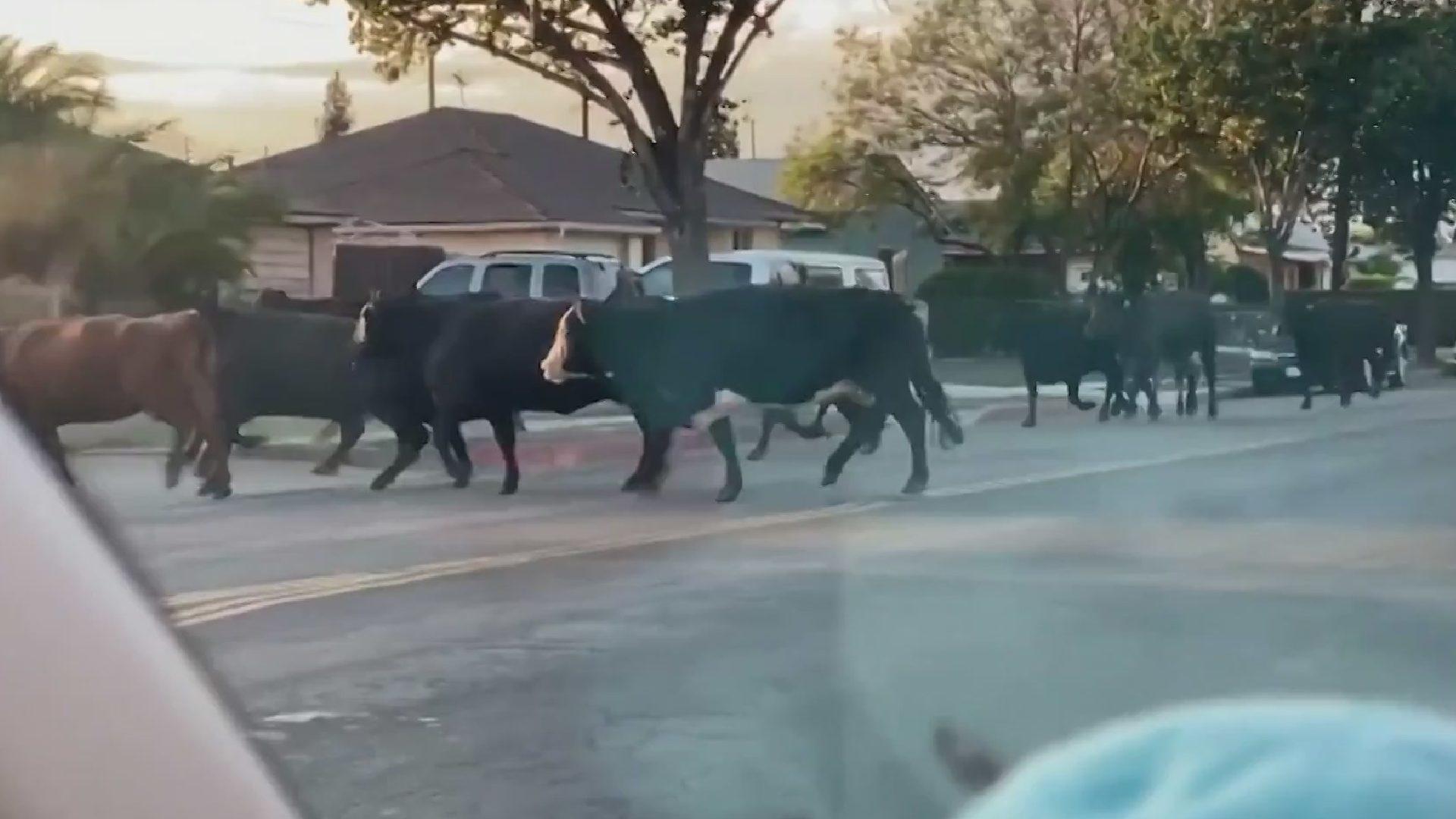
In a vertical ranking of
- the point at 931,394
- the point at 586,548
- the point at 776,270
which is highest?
the point at 776,270

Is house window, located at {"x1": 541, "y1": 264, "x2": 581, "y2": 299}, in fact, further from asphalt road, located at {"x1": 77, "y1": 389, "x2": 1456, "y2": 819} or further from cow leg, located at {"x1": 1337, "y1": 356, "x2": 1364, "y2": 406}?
cow leg, located at {"x1": 1337, "y1": 356, "x2": 1364, "y2": 406}

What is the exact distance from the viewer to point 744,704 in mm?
3225

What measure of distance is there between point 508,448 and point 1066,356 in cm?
101

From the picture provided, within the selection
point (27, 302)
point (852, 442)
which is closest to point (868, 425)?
point (852, 442)

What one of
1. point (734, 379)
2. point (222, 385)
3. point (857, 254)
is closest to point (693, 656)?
point (734, 379)

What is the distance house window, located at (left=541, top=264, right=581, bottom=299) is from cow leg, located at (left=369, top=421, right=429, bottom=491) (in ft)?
0.93

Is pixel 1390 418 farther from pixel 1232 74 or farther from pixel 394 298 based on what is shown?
pixel 394 298

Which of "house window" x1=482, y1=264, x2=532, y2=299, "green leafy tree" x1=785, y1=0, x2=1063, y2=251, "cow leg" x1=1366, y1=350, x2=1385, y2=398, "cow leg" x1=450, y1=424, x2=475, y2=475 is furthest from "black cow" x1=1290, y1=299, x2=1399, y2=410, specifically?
"cow leg" x1=450, y1=424, x2=475, y2=475

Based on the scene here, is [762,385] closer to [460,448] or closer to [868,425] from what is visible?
[868,425]

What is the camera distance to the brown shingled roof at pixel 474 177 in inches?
103

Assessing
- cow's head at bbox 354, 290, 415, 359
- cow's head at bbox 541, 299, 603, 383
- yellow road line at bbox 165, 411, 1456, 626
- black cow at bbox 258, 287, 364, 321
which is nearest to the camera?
yellow road line at bbox 165, 411, 1456, 626

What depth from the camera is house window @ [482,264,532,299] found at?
9.36 feet

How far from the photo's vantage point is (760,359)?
3.39 metres

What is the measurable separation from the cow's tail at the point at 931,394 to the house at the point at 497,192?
375 millimetres
